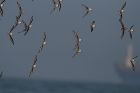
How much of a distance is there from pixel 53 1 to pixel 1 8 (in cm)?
214

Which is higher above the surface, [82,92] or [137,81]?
[137,81]

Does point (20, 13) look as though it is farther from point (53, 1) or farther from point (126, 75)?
point (126, 75)

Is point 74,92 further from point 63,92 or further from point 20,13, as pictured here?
point 20,13

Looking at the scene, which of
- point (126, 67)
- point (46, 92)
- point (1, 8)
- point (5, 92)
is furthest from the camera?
point (126, 67)

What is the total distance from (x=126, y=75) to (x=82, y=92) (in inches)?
3384

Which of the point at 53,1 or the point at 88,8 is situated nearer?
the point at 53,1

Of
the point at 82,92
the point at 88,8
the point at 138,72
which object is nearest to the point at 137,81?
the point at 138,72

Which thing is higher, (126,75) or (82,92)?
(126,75)

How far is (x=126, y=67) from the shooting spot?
15638cm

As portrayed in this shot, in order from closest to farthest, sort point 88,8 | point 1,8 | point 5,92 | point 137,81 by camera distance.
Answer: point 1,8 < point 88,8 < point 5,92 < point 137,81

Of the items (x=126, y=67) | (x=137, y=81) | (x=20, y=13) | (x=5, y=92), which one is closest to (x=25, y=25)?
(x=20, y=13)

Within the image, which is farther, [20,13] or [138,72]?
[138,72]

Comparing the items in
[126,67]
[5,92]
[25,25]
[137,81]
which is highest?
[126,67]

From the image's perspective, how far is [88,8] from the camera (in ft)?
86.1
